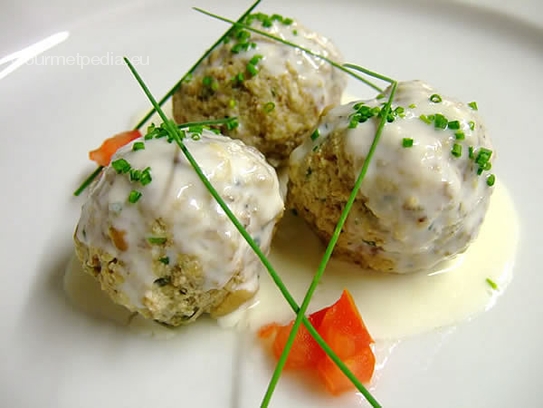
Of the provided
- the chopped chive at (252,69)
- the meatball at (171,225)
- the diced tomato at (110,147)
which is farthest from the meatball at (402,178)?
the diced tomato at (110,147)

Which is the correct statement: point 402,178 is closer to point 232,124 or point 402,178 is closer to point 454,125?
point 454,125

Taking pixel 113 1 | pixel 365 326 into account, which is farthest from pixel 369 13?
pixel 365 326

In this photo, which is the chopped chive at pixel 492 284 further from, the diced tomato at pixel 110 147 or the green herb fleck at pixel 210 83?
the diced tomato at pixel 110 147

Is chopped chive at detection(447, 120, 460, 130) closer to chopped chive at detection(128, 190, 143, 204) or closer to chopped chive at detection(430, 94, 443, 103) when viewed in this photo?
chopped chive at detection(430, 94, 443, 103)

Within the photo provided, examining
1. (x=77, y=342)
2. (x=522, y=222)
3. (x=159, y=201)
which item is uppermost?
(x=159, y=201)

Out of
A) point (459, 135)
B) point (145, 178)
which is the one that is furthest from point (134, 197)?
point (459, 135)

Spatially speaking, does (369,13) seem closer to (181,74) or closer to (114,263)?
(181,74)

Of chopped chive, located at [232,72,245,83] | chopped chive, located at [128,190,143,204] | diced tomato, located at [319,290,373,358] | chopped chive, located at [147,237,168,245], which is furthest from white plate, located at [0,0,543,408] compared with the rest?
chopped chive, located at [232,72,245,83]
